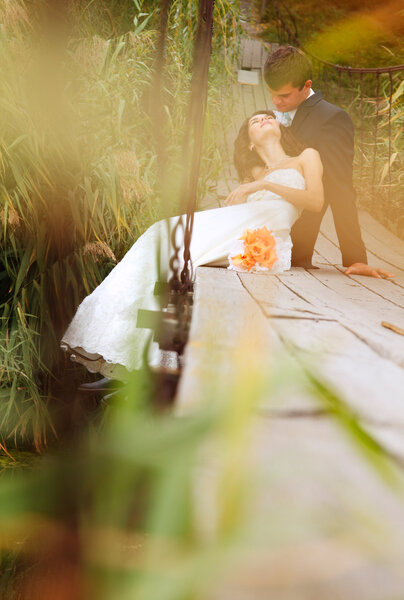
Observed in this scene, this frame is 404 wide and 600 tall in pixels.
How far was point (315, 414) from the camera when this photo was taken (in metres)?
0.49

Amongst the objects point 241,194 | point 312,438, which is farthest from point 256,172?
point 312,438

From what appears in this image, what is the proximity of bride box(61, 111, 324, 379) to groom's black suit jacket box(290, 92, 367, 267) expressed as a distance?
95 millimetres

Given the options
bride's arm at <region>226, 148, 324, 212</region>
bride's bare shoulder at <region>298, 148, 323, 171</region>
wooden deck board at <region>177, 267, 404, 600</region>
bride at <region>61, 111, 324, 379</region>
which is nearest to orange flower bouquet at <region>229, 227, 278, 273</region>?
bride at <region>61, 111, 324, 379</region>

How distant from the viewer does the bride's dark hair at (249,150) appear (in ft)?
8.04

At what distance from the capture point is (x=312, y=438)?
435 millimetres

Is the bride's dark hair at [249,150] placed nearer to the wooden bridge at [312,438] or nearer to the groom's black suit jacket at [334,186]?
the groom's black suit jacket at [334,186]

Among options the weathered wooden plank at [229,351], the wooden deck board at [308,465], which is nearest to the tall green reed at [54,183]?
the weathered wooden plank at [229,351]

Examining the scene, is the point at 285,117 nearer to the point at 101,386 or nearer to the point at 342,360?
the point at 101,386

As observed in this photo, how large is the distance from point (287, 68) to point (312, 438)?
2.22 m

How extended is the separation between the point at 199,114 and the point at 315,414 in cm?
84

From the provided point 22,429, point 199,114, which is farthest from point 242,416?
point 22,429

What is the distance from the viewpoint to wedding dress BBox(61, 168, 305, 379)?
6.68ft

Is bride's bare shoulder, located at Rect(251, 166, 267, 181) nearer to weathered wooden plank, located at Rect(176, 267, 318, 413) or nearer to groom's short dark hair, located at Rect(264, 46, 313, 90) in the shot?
groom's short dark hair, located at Rect(264, 46, 313, 90)

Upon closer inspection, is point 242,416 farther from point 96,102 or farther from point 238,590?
point 96,102
